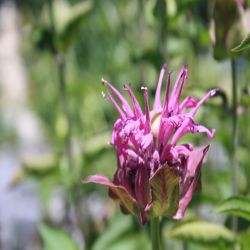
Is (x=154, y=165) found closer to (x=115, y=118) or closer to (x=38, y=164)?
(x=38, y=164)

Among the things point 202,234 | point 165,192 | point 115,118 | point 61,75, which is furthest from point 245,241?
point 115,118

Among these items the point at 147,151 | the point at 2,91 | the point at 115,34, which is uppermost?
the point at 147,151

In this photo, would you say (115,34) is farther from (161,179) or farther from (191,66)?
(161,179)

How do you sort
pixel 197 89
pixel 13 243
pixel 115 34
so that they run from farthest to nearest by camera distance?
1. pixel 13 243
2. pixel 115 34
3. pixel 197 89

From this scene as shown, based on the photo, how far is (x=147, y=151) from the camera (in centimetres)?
50

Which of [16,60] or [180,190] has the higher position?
[180,190]

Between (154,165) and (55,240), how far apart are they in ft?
0.76

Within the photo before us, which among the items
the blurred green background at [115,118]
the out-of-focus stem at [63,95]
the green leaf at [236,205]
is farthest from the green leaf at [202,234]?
the out-of-focus stem at [63,95]

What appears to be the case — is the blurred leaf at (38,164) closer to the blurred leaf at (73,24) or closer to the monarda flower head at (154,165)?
the blurred leaf at (73,24)

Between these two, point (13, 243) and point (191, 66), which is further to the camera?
point (13, 243)

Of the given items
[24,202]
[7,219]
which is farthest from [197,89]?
[24,202]

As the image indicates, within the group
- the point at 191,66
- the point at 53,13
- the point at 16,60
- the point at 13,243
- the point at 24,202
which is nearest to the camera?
the point at 53,13

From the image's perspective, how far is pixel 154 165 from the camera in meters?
0.50

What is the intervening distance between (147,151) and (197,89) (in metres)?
0.26
